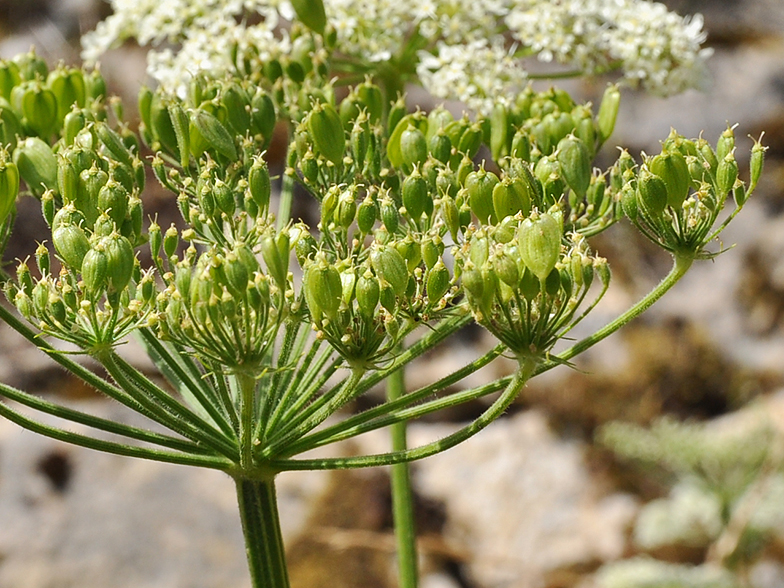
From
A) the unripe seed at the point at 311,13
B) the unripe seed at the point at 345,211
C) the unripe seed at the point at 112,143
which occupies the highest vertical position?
the unripe seed at the point at 311,13

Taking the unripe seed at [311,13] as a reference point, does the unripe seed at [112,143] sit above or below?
below

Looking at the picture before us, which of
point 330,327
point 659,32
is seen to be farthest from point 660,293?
point 659,32

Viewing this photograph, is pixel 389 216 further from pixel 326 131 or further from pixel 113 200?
pixel 113 200

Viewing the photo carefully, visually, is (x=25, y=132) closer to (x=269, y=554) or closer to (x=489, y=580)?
(x=269, y=554)

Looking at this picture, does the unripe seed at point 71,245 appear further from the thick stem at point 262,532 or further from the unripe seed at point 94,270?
the thick stem at point 262,532

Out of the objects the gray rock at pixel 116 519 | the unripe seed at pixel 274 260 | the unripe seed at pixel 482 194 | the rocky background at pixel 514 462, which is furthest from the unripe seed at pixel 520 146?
the gray rock at pixel 116 519

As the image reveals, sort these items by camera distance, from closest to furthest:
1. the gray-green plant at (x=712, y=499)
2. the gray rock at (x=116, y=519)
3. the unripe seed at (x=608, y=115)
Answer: the unripe seed at (x=608, y=115) → the gray-green plant at (x=712, y=499) → the gray rock at (x=116, y=519)

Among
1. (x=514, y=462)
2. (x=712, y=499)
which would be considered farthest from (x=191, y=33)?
(x=514, y=462)

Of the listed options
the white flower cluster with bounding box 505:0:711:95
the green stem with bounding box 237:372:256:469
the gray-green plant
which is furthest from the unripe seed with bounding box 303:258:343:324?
the gray-green plant
